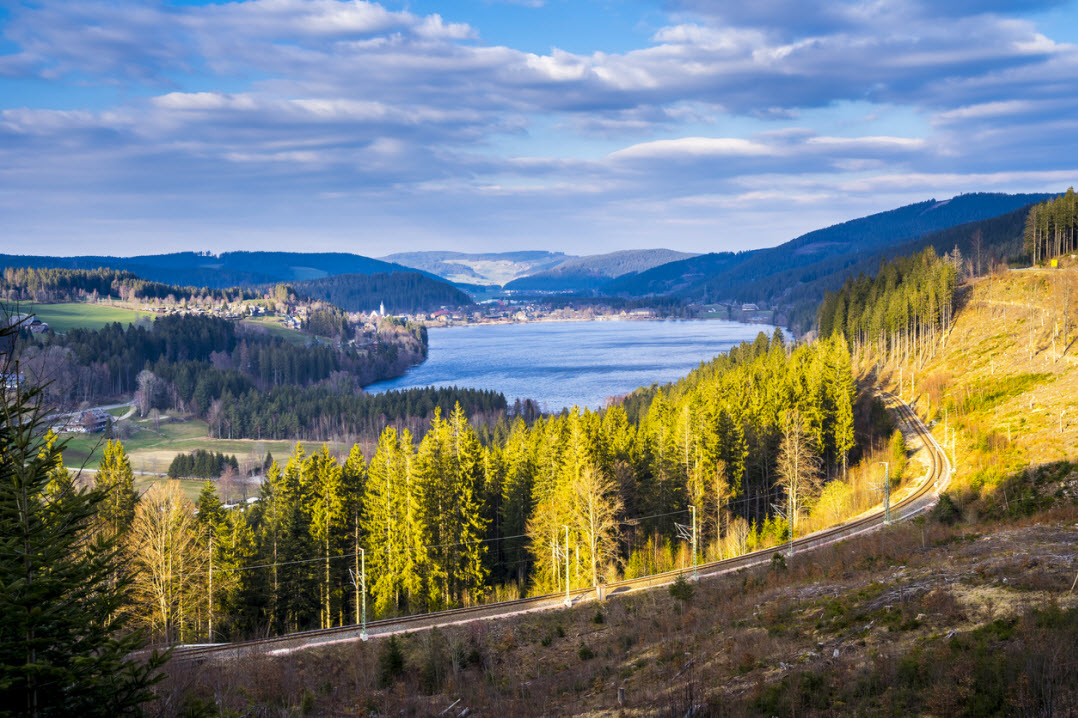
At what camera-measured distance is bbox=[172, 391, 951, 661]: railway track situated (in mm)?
25562

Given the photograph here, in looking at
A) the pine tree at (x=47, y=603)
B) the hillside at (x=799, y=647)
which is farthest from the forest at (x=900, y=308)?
the pine tree at (x=47, y=603)

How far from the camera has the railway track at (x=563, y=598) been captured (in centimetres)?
2556

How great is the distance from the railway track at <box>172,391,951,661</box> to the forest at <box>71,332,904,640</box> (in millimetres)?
2844

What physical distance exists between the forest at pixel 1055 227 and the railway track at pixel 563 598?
211ft

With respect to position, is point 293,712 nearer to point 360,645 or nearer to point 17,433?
point 17,433

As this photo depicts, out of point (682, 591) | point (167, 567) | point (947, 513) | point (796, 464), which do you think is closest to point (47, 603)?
point (682, 591)

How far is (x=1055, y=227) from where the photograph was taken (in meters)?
96.9

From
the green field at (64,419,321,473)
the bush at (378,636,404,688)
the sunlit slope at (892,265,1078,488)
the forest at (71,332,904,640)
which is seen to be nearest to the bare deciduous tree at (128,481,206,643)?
the forest at (71,332,904,640)

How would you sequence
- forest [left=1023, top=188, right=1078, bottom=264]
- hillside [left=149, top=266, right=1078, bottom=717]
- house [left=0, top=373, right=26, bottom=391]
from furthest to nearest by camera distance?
forest [left=1023, top=188, right=1078, bottom=264]
hillside [left=149, top=266, right=1078, bottom=717]
house [left=0, top=373, right=26, bottom=391]

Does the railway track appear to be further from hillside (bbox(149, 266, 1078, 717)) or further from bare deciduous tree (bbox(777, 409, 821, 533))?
bare deciduous tree (bbox(777, 409, 821, 533))

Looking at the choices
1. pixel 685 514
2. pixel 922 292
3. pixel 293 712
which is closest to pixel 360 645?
pixel 293 712

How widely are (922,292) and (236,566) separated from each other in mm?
82349

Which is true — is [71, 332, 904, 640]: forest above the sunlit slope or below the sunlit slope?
below

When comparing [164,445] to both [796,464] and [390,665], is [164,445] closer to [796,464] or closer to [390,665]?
[796,464]
